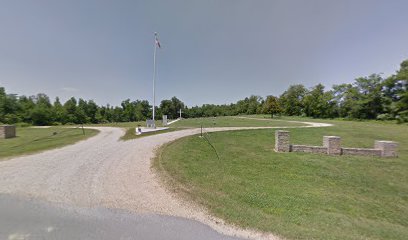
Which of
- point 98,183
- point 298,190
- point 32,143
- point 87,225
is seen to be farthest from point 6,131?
point 298,190

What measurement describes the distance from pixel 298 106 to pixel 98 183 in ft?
222

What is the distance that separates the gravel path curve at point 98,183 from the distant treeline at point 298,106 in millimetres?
42052

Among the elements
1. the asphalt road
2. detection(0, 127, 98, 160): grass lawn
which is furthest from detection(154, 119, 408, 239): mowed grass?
detection(0, 127, 98, 160): grass lawn

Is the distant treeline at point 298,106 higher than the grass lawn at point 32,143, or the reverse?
the distant treeline at point 298,106

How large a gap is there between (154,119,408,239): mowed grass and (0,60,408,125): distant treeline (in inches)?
1499

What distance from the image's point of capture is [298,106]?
63.2 meters

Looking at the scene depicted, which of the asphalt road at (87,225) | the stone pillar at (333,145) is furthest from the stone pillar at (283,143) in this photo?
the asphalt road at (87,225)

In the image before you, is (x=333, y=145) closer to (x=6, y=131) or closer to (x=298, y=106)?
(x=6, y=131)

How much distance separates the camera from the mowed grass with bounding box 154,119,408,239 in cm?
405

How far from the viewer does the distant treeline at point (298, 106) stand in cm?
4353

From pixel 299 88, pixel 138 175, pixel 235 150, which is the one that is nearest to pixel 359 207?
pixel 235 150

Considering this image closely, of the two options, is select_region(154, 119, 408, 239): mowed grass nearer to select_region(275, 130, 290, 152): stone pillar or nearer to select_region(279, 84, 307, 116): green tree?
select_region(275, 130, 290, 152): stone pillar

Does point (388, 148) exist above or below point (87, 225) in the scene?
above

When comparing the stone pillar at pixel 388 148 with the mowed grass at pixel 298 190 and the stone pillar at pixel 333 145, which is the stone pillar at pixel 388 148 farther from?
the stone pillar at pixel 333 145
